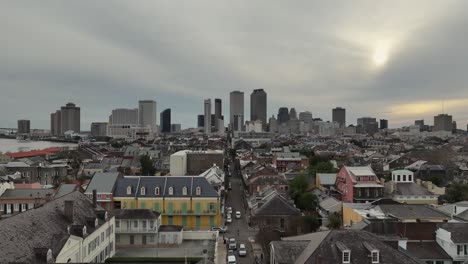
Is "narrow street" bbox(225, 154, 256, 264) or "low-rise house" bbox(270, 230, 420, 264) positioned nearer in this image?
"low-rise house" bbox(270, 230, 420, 264)

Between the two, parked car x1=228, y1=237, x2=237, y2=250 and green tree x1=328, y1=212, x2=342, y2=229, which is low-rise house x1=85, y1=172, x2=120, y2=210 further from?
green tree x1=328, y1=212, x2=342, y2=229

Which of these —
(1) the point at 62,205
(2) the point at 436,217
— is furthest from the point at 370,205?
(1) the point at 62,205

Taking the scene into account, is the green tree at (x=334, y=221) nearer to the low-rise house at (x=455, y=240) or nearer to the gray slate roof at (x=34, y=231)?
the low-rise house at (x=455, y=240)

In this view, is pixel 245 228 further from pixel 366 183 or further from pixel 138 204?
pixel 366 183

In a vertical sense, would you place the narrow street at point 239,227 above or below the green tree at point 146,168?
below

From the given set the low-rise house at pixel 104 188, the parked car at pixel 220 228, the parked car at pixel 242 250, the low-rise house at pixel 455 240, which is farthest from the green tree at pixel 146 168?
the low-rise house at pixel 455 240

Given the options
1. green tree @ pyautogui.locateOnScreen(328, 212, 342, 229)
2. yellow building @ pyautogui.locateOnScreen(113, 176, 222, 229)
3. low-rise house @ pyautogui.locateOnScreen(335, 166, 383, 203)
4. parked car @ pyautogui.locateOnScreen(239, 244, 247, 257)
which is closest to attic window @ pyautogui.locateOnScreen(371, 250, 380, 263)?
parked car @ pyautogui.locateOnScreen(239, 244, 247, 257)

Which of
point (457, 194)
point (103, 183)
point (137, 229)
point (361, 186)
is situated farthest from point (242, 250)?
point (457, 194)
